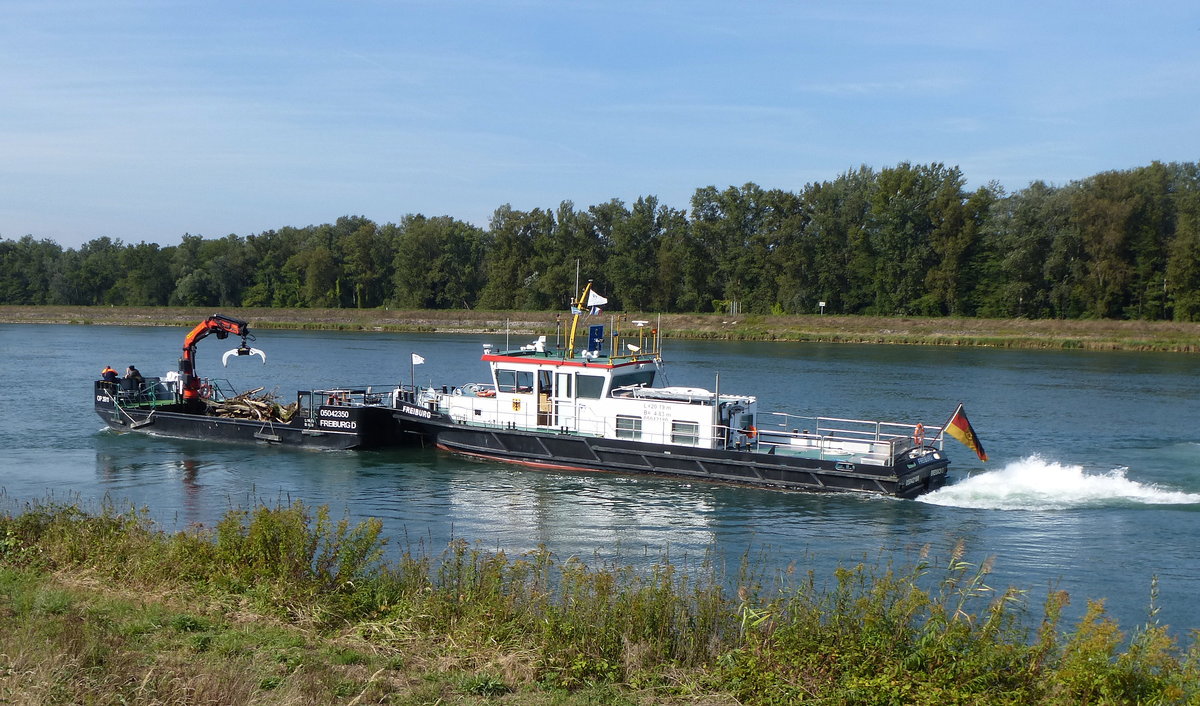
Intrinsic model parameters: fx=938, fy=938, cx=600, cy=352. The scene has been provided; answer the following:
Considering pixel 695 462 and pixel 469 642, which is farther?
pixel 695 462

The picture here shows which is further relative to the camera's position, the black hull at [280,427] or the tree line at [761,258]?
the tree line at [761,258]

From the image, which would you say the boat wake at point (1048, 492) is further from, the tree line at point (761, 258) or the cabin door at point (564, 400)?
the tree line at point (761, 258)

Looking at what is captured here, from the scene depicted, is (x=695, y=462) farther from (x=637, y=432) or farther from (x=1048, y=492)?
(x=1048, y=492)

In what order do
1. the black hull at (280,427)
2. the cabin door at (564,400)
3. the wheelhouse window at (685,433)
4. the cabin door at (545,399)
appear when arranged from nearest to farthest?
the wheelhouse window at (685,433)
the cabin door at (564,400)
the cabin door at (545,399)
the black hull at (280,427)

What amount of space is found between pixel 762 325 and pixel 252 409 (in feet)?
220

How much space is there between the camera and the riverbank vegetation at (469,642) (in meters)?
8.23

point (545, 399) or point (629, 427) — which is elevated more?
point (545, 399)

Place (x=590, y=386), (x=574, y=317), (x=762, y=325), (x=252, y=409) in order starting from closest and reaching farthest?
(x=590, y=386) → (x=574, y=317) → (x=252, y=409) → (x=762, y=325)

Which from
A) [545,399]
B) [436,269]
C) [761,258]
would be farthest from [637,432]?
[436,269]

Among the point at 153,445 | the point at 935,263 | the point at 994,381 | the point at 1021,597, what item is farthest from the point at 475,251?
the point at 1021,597

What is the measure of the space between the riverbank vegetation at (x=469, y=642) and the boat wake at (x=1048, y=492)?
12.5 meters

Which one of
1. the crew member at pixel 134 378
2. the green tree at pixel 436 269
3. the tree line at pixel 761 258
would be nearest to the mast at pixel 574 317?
the crew member at pixel 134 378

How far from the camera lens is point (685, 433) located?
24875mm

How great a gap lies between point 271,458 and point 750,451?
48.1 feet
